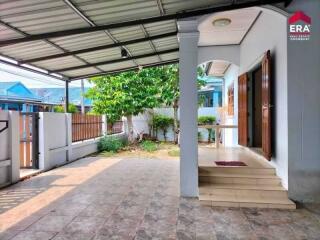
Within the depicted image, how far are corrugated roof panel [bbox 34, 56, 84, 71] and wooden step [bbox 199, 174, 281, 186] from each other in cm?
424

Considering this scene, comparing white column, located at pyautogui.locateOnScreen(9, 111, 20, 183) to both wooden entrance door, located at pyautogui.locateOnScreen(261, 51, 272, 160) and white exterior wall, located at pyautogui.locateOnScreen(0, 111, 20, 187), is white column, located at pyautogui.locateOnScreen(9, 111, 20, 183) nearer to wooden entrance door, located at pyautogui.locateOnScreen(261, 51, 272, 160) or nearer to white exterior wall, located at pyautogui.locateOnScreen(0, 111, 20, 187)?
white exterior wall, located at pyautogui.locateOnScreen(0, 111, 20, 187)

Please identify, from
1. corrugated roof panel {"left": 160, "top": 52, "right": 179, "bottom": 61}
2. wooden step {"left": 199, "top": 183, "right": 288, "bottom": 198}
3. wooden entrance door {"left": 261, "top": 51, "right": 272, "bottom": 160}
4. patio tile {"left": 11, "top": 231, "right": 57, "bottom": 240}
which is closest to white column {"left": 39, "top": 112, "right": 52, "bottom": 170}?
corrugated roof panel {"left": 160, "top": 52, "right": 179, "bottom": 61}

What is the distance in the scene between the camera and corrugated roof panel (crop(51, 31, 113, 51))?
5.20 metres

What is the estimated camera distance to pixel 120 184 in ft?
18.1

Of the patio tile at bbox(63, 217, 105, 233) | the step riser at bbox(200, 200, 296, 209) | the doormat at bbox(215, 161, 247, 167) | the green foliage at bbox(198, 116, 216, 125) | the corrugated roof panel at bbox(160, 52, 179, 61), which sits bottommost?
the patio tile at bbox(63, 217, 105, 233)

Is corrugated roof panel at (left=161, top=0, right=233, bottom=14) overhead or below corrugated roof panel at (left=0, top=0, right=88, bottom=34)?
overhead

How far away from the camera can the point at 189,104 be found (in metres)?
4.59

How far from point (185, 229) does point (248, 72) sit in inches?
183

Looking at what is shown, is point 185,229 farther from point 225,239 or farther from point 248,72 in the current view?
point 248,72

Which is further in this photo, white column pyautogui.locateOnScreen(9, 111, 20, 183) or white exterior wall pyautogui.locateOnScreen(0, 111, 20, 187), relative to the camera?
white column pyautogui.locateOnScreen(9, 111, 20, 183)

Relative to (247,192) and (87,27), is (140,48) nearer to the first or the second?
(87,27)

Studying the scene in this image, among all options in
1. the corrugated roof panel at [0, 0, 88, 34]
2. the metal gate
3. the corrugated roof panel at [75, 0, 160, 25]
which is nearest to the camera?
the corrugated roof panel at [0, 0, 88, 34]

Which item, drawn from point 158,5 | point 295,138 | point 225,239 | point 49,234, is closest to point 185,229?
point 225,239

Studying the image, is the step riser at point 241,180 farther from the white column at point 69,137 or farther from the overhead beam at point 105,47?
the white column at point 69,137
